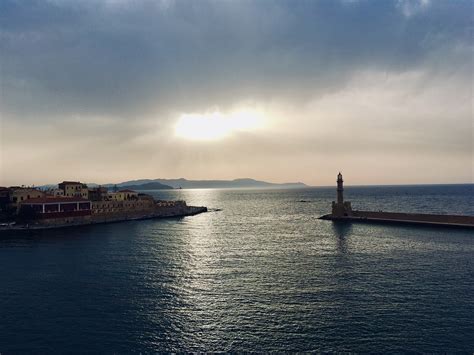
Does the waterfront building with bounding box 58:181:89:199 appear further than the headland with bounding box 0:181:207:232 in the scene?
Yes

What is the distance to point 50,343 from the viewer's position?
25.3 m

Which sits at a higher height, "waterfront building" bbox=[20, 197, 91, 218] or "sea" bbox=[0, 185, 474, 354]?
"waterfront building" bbox=[20, 197, 91, 218]

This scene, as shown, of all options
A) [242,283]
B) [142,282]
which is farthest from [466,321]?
[142,282]

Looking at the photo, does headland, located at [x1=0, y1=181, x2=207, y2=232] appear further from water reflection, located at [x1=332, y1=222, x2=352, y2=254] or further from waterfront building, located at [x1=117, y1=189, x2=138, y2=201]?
water reflection, located at [x1=332, y1=222, x2=352, y2=254]

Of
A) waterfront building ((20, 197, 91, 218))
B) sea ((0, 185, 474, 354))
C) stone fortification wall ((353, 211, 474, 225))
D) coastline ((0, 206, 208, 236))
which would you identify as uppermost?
waterfront building ((20, 197, 91, 218))

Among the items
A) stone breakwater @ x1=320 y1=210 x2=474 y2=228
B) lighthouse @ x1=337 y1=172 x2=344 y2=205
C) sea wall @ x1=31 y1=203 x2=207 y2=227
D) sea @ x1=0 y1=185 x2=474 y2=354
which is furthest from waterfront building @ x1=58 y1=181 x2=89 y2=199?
lighthouse @ x1=337 y1=172 x2=344 y2=205

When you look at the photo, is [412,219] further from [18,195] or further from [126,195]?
[18,195]

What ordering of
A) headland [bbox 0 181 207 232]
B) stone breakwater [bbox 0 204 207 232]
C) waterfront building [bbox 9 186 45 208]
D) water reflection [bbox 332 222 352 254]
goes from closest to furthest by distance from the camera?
water reflection [bbox 332 222 352 254], stone breakwater [bbox 0 204 207 232], headland [bbox 0 181 207 232], waterfront building [bbox 9 186 45 208]

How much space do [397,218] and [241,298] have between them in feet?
233

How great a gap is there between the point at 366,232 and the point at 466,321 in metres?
51.2

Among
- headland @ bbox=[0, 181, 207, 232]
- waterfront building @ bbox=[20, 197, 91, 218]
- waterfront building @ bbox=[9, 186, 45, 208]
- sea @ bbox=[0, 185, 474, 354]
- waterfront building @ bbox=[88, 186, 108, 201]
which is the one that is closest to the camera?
sea @ bbox=[0, 185, 474, 354]

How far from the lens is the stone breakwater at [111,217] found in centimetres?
9225

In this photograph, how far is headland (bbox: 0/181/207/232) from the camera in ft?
310

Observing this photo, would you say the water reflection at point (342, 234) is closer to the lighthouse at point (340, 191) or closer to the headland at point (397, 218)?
the headland at point (397, 218)
